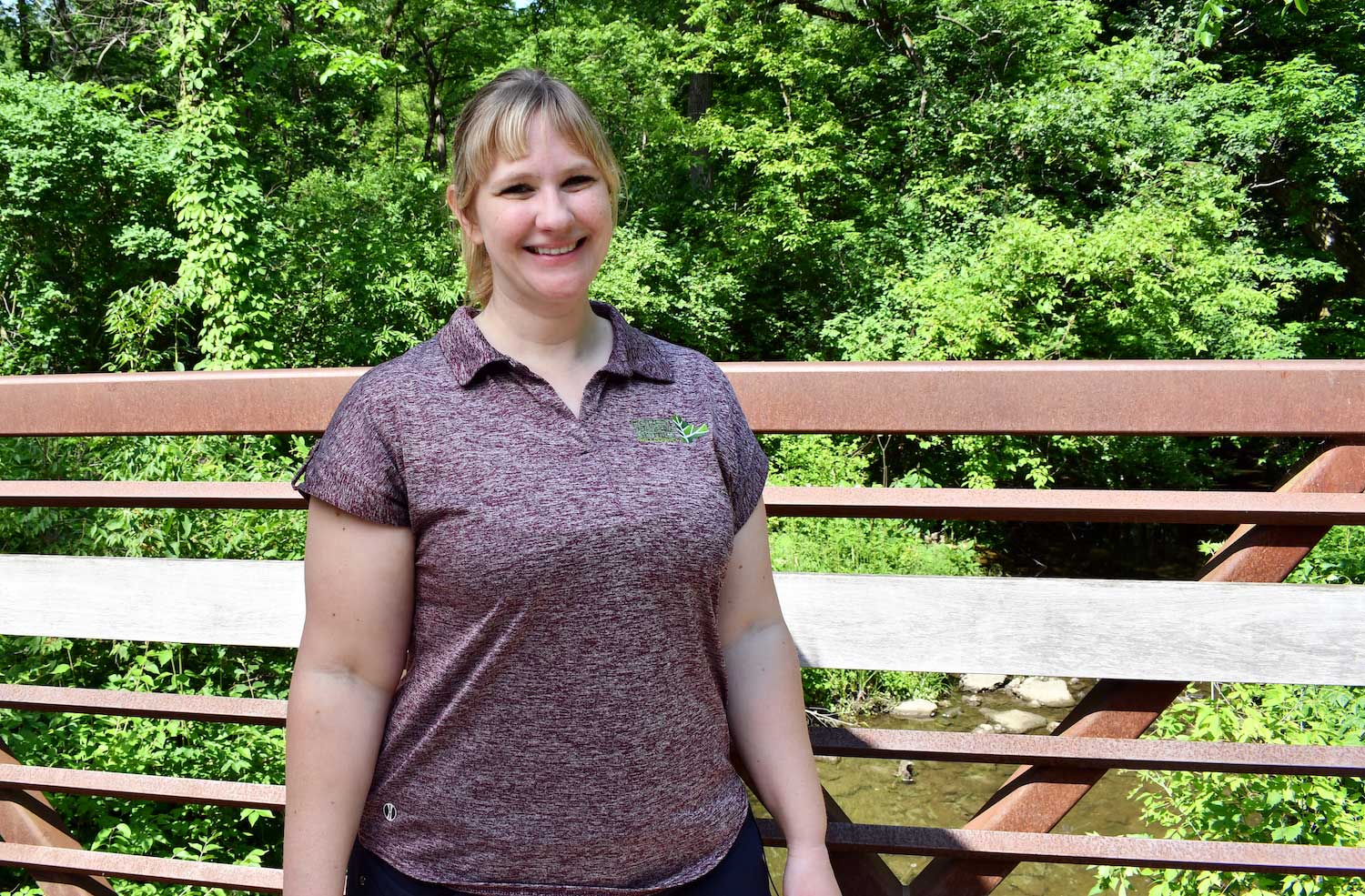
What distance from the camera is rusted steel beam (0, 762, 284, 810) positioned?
79.7 inches

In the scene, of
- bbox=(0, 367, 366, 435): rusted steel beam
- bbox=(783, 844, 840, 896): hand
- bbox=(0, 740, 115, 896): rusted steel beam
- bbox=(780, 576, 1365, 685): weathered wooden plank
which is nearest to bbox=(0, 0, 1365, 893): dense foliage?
bbox=(0, 740, 115, 896): rusted steel beam

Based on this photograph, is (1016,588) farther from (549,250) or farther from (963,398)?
(549,250)

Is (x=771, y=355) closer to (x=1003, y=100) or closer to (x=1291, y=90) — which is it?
(x=1003, y=100)

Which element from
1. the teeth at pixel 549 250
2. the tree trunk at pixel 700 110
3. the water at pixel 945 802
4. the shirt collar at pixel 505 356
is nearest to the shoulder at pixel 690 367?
the shirt collar at pixel 505 356

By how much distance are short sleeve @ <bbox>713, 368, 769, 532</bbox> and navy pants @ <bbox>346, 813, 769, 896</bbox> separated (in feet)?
1.33

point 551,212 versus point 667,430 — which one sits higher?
point 551,212

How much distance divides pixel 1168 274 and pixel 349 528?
1208 cm

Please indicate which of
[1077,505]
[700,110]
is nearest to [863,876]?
[1077,505]

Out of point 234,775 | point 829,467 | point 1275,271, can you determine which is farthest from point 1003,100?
point 234,775

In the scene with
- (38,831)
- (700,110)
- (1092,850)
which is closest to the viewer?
(1092,850)

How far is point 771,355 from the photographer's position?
49.2 ft

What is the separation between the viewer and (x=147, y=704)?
204 cm

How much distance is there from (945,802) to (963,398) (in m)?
6.55

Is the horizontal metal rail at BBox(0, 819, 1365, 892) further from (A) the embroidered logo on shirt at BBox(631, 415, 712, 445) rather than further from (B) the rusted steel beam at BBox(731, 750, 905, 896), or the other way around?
(A) the embroidered logo on shirt at BBox(631, 415, 712, 445)
